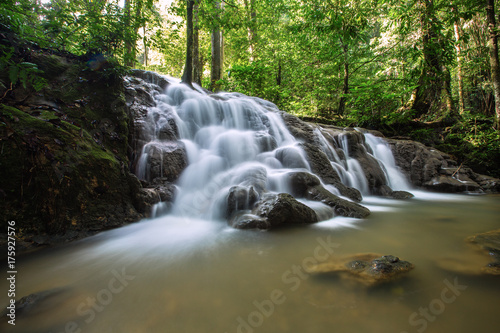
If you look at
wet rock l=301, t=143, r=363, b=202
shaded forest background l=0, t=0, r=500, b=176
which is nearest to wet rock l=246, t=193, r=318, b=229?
wet rock l=301, t=143, r=363, b=202

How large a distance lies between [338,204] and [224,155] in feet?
9.74

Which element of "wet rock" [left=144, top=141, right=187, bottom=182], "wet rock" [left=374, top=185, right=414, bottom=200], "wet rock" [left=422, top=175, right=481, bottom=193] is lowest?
"wet rock" [left=374, top=185, right=414, bottom=200]

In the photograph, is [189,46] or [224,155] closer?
[224,155]

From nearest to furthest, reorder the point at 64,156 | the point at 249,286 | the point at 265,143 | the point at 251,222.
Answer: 1. the point at 249,286
2. the point at 64,156
3. the point at 251,222
4. the point at 265,143

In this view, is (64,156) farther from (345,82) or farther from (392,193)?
(345,82)

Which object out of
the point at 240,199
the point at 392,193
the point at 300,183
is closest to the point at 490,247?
the point at 300,183

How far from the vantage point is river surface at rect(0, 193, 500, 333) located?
1.32 metres

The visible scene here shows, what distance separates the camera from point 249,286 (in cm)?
171

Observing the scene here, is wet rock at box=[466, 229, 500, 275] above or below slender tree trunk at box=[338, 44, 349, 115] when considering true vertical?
below

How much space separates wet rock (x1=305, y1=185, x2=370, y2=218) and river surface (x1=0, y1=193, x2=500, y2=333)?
67 cm

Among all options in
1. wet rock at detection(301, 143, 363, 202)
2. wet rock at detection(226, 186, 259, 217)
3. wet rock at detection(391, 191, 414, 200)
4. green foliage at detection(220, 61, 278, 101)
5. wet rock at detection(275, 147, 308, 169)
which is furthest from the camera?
green foliage at detection(220, 61, 278, 101)

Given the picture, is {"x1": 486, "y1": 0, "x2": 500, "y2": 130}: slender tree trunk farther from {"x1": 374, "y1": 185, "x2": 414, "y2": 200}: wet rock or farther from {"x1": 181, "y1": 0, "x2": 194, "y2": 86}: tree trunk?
{"x1": 181, "y1": 0, "x2": 194, "y2": 86}: tree trunk

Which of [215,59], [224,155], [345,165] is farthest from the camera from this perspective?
[215,59]

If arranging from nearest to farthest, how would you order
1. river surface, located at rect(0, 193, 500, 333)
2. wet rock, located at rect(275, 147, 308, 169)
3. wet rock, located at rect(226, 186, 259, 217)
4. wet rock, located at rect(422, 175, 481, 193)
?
river surface, located at rect(0, 193, 500, 333)
wet rock, located at rect(226, 186, 259, 217)
wet rock, located at rect(275, 147, 308, 169)
wet rock, located at rect(422, 175, 481, 193)
